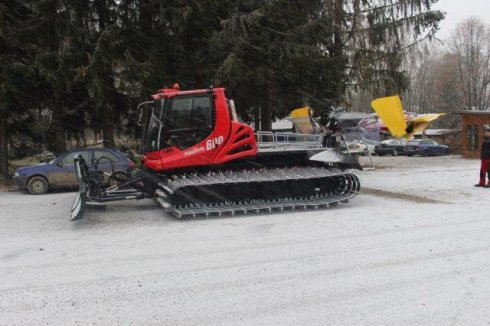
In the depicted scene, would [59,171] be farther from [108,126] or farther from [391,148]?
[391,148]

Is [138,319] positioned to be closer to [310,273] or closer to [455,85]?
[310,273]

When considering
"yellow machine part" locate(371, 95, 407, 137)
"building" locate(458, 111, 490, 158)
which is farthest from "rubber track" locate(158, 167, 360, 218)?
"building" locate(458, 111, 490, 158)

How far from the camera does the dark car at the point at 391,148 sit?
40.5 meters

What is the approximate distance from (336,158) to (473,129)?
77.1 feet

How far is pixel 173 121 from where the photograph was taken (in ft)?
34.8

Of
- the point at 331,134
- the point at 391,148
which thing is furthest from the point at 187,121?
the point at 391,148

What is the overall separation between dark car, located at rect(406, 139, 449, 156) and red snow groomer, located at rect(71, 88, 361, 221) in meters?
30.1

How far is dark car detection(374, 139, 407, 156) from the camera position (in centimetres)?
4047

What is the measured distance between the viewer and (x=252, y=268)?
21.5 feet

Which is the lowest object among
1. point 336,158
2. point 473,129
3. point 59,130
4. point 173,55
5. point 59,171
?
point 59,171

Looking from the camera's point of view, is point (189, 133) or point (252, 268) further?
point (189, 133)

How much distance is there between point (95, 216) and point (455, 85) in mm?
61759

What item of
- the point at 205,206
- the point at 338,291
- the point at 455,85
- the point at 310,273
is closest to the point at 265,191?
the point at 205,206

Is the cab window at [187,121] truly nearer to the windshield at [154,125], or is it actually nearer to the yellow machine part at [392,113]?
the windshield at [154,125]
